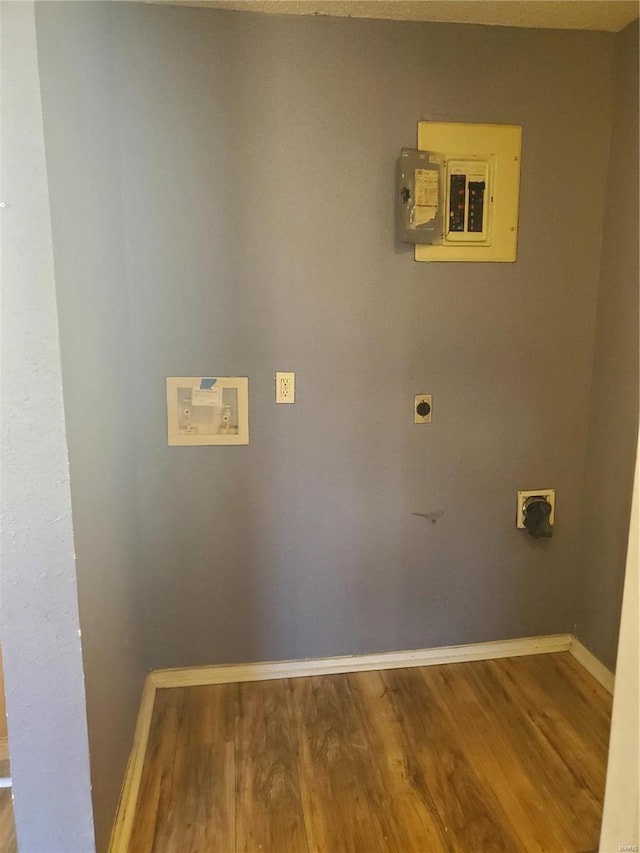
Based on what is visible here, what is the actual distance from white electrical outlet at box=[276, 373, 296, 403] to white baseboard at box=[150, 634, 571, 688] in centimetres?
97

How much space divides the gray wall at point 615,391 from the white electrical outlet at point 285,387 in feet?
3.63

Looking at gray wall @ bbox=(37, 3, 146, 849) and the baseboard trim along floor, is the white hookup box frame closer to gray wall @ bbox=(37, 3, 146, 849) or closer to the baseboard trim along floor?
gray wall @ bbox=(37, 3, 146, 849)

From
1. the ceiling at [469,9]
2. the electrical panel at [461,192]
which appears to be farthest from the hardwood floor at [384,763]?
the ceiling at [469,9]

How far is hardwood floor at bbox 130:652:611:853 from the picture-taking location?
1.59 meters

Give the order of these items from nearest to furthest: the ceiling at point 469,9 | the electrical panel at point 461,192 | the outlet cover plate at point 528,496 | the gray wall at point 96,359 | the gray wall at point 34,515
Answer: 1. the gray wall at point 34,515
2. the gray wall at point 96,359
3. the ceiling at point 469,9
4. the electrical panel at point 461,192
5. the outlet cover plate at point 528,496

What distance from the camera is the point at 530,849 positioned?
1554mm

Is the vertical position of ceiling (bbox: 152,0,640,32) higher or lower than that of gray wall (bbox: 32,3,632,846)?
higher

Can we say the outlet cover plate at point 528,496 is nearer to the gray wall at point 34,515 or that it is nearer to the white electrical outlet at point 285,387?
the white electrical outlet at point 285,387

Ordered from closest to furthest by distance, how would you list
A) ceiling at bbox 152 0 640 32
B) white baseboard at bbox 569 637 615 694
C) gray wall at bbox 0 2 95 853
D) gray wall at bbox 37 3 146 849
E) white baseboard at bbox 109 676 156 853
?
gray wall at bbox 0 2 95 853, gray wall at bbox 37 3 146 849, white baseboard at bbox 109 676 156 853, ceiling at bbox 152 0 640 32, white baseboard at bbox 569 637 615 694

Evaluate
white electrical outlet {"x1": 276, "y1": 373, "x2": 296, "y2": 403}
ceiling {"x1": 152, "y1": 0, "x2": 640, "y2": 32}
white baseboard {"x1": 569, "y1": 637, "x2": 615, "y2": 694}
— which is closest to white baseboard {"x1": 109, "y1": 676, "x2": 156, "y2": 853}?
white electrical outlet {"x1": 276, "y1": 373, "x2": 296, "y2": 403}

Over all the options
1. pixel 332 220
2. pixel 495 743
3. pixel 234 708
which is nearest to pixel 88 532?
pixel 234 708

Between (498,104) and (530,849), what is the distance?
2197mm

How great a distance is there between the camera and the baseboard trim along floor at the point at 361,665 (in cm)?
218

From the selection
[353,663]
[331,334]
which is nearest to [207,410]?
[331,334]
